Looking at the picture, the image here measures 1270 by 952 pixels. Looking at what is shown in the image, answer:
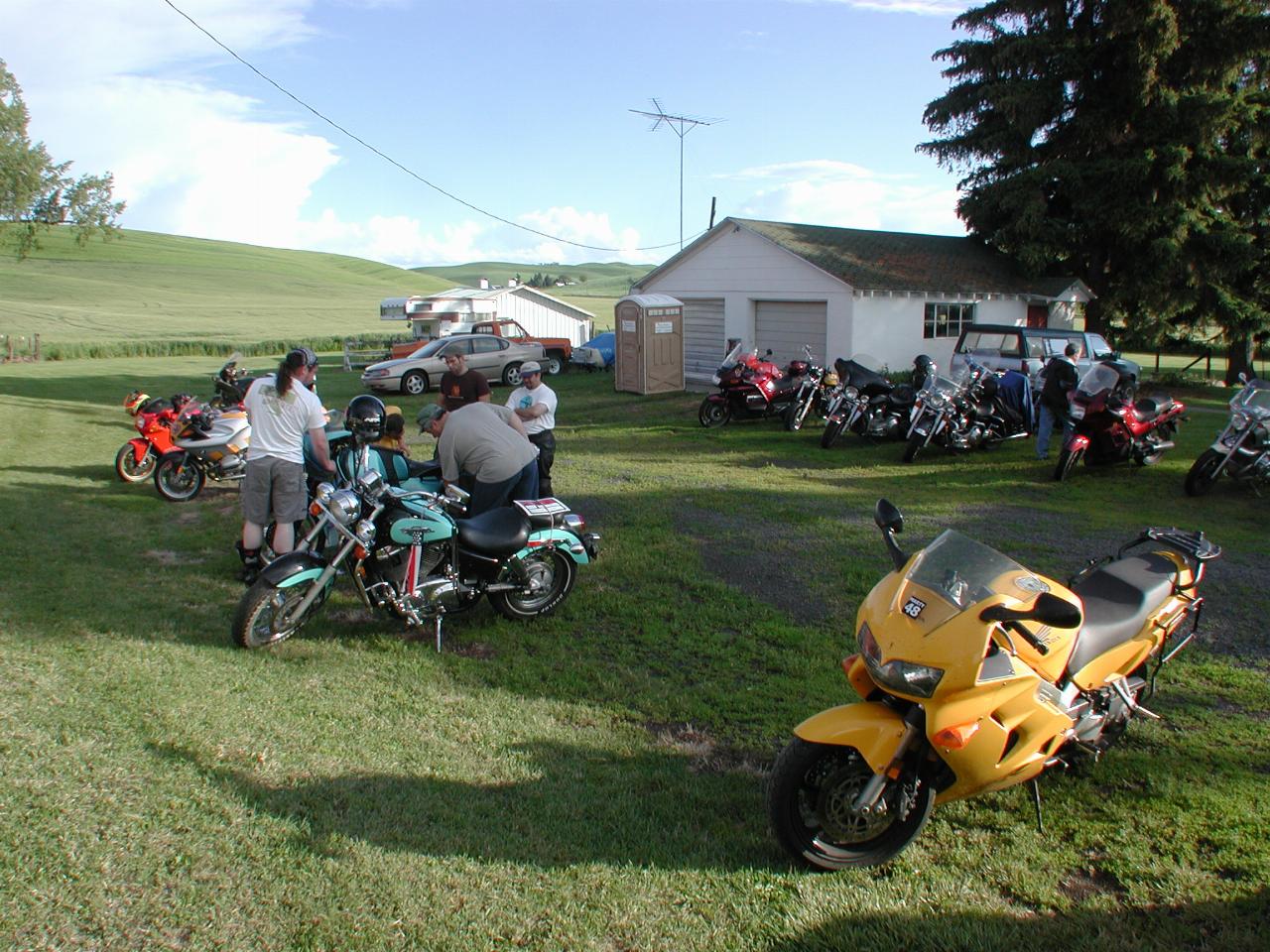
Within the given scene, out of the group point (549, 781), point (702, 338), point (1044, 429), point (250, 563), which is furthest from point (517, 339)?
point (549, 781)

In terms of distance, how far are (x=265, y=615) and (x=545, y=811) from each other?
259cm

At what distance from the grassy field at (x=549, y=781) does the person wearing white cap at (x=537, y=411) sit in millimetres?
1351

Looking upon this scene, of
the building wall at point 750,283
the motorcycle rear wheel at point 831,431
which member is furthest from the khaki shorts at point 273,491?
the building wall at point 750,283

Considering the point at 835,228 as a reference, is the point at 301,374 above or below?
below

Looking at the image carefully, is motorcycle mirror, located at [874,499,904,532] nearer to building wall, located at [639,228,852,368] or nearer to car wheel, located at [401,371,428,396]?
building wall, located at [639,228,852,368]

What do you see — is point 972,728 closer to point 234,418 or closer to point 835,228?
point 234,418

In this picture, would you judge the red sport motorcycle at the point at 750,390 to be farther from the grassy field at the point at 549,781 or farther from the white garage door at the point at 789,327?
the grassy field at the point at 549,781

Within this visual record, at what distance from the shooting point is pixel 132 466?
10977mm

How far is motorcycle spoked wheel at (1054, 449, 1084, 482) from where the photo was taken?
1083 cm

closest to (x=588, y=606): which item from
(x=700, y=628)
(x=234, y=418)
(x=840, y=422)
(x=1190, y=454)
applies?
(x=700, y=628)

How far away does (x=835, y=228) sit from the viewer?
24969 millimetres

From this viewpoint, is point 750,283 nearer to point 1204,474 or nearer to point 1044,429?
point 1044,429

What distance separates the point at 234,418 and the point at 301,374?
4155mm

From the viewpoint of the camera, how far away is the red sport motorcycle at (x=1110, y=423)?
1067 cm
